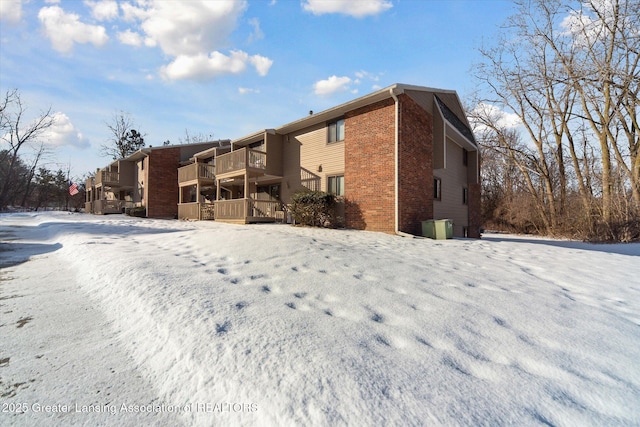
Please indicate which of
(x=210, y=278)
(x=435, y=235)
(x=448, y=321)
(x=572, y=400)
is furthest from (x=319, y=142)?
(x=572, y=400)

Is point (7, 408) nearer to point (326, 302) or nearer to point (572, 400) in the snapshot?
point (326, 302)

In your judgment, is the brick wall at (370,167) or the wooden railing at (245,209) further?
the wooden railing at (245,209)

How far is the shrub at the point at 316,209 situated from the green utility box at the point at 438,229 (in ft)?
12.5

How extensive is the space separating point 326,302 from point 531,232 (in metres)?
24.8

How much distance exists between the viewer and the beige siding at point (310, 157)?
1277 centimetres

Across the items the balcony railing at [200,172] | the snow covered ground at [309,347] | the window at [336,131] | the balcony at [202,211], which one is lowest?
the snow covered ground at [309,347]

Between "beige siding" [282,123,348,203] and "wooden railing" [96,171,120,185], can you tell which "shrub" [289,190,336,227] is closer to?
"beige siding" [282,123,348,203]

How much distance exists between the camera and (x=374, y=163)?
1137cm

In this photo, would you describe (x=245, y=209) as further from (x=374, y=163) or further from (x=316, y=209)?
(x=374, y=163)

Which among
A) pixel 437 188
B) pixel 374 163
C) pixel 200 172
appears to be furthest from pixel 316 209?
pixel 200 172

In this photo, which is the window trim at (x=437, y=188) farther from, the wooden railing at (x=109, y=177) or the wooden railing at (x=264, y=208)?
the wooden railing at (x=109, y=177)

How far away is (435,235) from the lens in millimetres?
11195

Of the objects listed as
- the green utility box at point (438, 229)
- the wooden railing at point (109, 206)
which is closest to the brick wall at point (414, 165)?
the green utility box at point (438, 229)

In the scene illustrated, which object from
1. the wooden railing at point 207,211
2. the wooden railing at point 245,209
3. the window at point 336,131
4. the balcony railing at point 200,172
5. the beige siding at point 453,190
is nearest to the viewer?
the window at point 336,131
